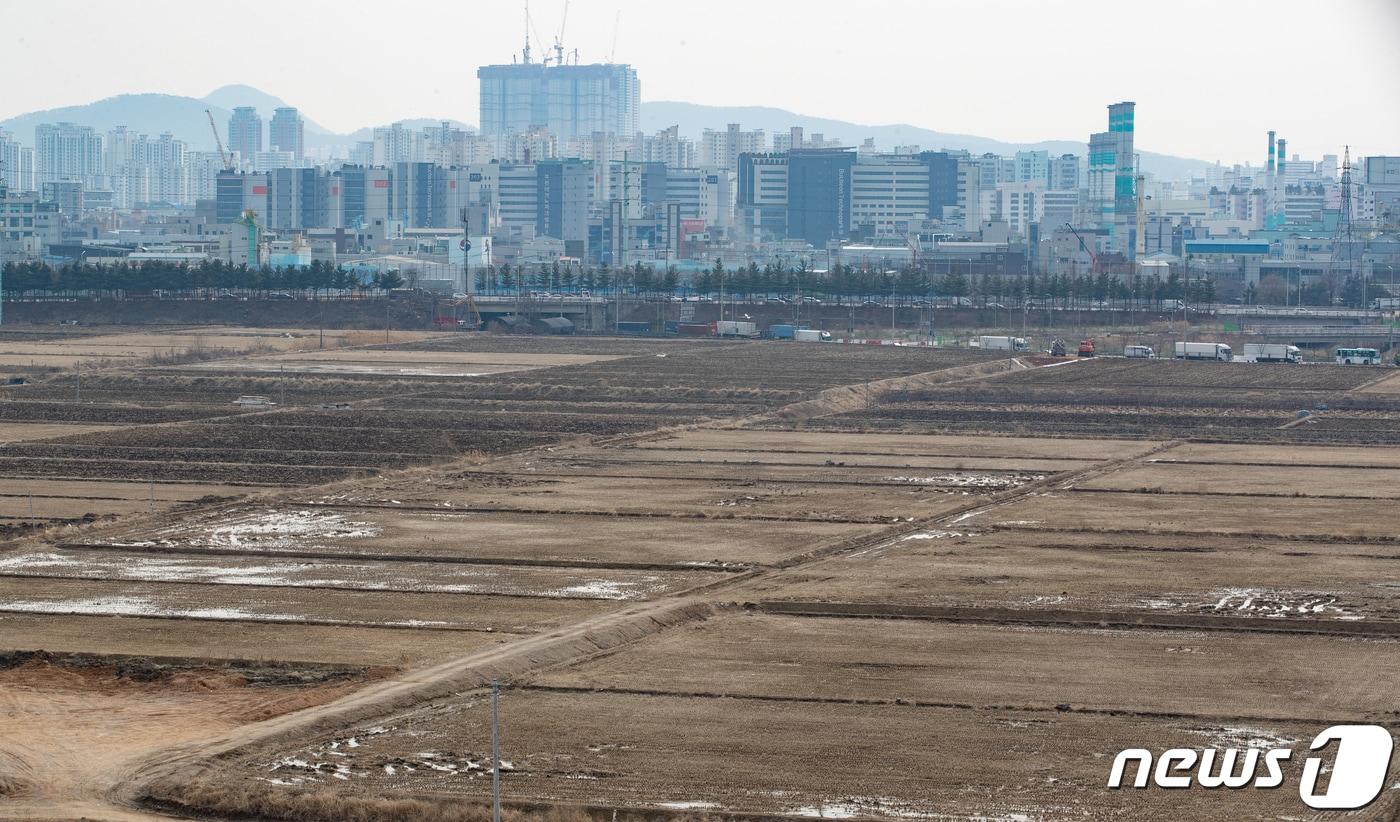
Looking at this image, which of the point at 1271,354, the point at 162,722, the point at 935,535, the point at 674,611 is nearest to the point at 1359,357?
the point at 1271,354

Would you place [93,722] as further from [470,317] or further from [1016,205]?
[1016,205]

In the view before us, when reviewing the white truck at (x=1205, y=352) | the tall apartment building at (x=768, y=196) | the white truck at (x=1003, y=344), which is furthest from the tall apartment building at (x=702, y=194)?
the white truck at (x=1205, y=352)

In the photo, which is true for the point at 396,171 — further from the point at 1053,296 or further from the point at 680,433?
the point at 680,433

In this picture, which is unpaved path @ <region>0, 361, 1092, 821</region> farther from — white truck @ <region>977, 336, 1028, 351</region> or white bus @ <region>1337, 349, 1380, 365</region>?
white truck @ <region>977, 336, 1028, 351</region>

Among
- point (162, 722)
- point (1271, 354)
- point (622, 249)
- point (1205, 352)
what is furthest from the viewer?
point (622, 249)

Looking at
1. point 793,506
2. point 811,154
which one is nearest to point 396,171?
point 811,154

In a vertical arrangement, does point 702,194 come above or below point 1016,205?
above

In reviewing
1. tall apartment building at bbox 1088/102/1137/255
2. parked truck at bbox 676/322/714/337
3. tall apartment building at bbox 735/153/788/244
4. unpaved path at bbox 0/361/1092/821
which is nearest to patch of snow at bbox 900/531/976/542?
unpaved path at bbox 0/361/1092/821
